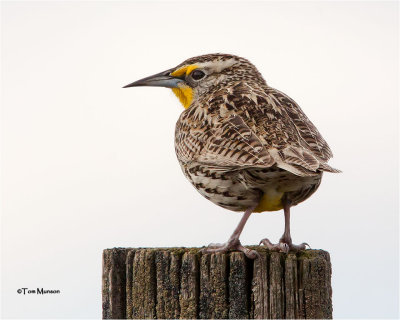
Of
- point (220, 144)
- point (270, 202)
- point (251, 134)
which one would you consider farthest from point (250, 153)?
point (270, 202)

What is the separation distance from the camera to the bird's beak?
7378mm

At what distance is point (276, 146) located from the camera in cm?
548

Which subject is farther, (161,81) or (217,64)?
(161,81)

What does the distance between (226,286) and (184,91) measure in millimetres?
3203

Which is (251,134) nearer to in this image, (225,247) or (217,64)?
(225,247)

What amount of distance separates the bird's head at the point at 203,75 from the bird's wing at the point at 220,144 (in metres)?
0.77

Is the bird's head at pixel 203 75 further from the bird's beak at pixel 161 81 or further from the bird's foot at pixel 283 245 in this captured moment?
the bird's foot at pixel 283 245

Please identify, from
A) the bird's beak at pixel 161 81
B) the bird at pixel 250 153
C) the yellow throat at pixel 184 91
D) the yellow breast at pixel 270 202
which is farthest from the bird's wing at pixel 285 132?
the bird's beak at pixel 161 81

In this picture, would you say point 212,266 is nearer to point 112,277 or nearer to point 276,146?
point 112,277

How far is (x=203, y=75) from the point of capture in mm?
7262

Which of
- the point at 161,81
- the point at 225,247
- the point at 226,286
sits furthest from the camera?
the point at 161,81

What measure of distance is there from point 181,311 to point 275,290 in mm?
598

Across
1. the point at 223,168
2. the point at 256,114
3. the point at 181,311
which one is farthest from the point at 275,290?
the point at 256,114

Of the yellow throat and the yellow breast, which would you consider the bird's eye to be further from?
the yellow breast
